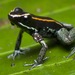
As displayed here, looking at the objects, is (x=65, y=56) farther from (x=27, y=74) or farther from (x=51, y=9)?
(x=51, y=9)

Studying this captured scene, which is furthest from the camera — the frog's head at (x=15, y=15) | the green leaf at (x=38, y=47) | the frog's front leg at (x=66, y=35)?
the frog's front leg at (x=66, y=35)

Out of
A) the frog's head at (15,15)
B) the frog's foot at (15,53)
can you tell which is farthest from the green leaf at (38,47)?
the frog's head at (15,15)

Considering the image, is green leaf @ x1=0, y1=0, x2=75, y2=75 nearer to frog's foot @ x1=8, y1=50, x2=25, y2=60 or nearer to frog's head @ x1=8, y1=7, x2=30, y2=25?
frog's foot @ x1=8, y1=50, x2=25, y2=60

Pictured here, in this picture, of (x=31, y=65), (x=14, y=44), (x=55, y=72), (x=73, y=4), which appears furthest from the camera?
(x=73, y=4)

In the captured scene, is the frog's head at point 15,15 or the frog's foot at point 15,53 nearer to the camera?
the frog's head at point 15,15

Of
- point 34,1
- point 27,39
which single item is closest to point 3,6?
point 34,1

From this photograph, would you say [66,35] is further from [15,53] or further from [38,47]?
[15,53]

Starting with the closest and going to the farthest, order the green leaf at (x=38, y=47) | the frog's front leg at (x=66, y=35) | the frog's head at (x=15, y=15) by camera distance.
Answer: the green leaf at (x=38, y=47) → the frog's head at (x=15, y=15) → the frog's front leg at (x=66, y=35)

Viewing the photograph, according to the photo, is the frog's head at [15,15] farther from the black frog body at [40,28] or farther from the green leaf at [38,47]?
the green leaf at [38,47]
